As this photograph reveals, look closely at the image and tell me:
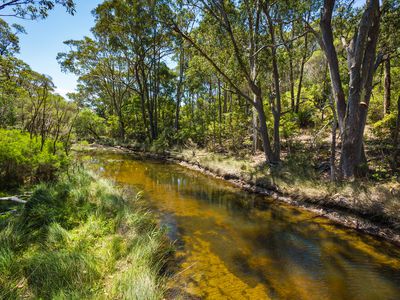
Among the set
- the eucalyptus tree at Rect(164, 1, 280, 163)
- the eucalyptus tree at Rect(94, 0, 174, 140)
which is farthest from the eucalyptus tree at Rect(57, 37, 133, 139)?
the eucalyptus tree at Rect(164, 1, 280, 163)

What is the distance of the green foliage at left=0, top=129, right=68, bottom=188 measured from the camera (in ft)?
18.0

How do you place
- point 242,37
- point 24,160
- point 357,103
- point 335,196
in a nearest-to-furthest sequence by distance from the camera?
point 24,160
point 335,196
point 357,103
point 242,37

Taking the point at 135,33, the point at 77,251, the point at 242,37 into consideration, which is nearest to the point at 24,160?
the point at 77,251

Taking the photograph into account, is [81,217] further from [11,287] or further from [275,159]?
[275,159]

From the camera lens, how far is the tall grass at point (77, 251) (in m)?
2.59

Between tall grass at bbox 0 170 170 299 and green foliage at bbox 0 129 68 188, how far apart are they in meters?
1.25

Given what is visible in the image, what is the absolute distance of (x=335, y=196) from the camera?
628 centimetres

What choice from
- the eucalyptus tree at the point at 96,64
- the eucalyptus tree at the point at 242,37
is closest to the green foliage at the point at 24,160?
the eucalyptus tree at the point at 242,37

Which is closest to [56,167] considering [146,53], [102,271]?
[102,271]

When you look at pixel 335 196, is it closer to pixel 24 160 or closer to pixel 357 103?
pixel 357 103

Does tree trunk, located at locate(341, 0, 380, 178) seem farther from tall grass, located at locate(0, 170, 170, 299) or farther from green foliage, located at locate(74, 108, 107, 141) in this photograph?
green foliage, located at locate(74, 108, 107, 141)

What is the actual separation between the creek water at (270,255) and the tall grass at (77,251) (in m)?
0.74

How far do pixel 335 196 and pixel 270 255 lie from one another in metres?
3.21

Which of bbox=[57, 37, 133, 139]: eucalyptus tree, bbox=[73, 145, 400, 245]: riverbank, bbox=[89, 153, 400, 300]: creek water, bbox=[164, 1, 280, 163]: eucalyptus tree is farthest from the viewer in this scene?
bbox=[57, 37, 133, 139]: eucalyptus tree
